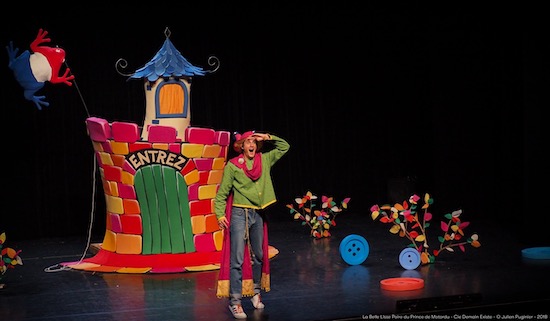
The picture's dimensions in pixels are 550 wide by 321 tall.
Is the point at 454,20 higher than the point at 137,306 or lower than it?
higher

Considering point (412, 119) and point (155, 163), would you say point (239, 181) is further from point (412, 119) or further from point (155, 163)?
point (412, 119)

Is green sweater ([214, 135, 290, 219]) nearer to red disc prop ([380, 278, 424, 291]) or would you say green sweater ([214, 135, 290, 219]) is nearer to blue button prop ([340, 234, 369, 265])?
red disc prop ([380, 278, 424, 291])

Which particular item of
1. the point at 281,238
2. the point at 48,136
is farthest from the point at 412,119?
the point at 48,136

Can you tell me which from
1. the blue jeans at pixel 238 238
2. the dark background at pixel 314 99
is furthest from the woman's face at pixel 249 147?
the dark background at pixel 314 99

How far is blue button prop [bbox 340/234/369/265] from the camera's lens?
7363 mm

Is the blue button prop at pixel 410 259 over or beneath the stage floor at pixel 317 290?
over

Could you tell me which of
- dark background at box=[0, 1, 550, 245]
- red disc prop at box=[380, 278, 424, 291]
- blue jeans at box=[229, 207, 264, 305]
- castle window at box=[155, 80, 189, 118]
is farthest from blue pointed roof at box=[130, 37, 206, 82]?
red disc prop at box=[380, 278, 424, 291]

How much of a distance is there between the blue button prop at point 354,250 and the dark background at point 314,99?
95.1 inches

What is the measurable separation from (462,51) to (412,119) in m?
1.23

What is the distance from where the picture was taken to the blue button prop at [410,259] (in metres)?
7.11

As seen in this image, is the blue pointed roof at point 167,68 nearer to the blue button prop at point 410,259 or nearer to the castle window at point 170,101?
the castle window at point 170,101

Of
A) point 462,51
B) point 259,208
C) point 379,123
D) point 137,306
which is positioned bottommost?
point 137,306

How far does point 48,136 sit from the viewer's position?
31.4 ft

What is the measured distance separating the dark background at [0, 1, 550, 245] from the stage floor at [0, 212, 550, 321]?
1.42 metres
